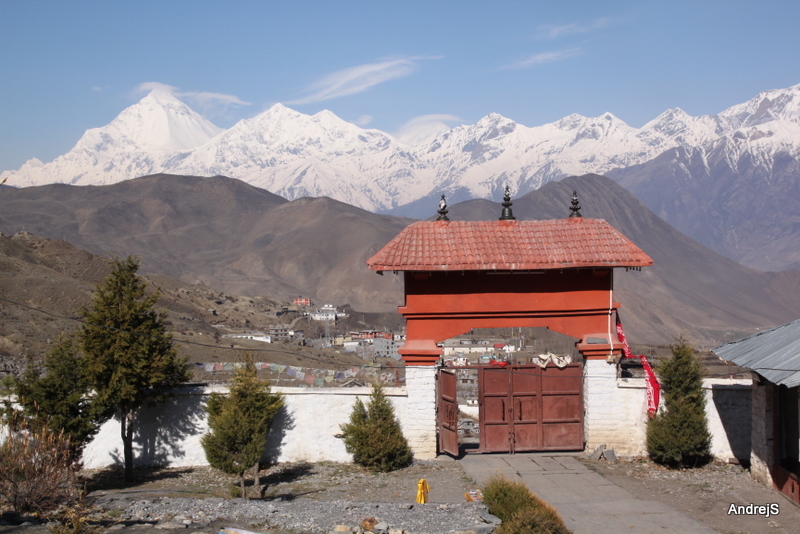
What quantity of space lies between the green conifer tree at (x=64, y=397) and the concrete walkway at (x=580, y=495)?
7.51 m

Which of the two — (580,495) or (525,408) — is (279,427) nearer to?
(525,408)

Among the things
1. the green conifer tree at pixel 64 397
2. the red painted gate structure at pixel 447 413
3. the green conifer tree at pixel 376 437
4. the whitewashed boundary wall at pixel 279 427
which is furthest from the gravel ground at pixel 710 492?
the green conifer tree at pixel 64 397

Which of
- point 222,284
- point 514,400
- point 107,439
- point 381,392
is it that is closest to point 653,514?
point 514,400

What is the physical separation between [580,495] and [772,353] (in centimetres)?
424

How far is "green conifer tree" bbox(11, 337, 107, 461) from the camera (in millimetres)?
15234

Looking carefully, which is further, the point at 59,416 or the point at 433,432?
the point at 433,432

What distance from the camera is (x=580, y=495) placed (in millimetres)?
14336

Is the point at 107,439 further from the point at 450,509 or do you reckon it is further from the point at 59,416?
the point at 450,509

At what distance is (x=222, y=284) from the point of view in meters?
151

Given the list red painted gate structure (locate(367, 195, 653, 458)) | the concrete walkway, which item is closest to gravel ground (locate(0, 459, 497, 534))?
the concrete walkway

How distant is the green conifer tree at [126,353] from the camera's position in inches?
631

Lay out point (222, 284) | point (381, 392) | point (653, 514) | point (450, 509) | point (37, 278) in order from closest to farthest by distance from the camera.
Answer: point (450, 509) < point (653, 514) < point (381, 392) < point (37, 278) < point (222, 284)

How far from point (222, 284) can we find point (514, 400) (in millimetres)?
138637

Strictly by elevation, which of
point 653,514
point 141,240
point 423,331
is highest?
point 141,240
